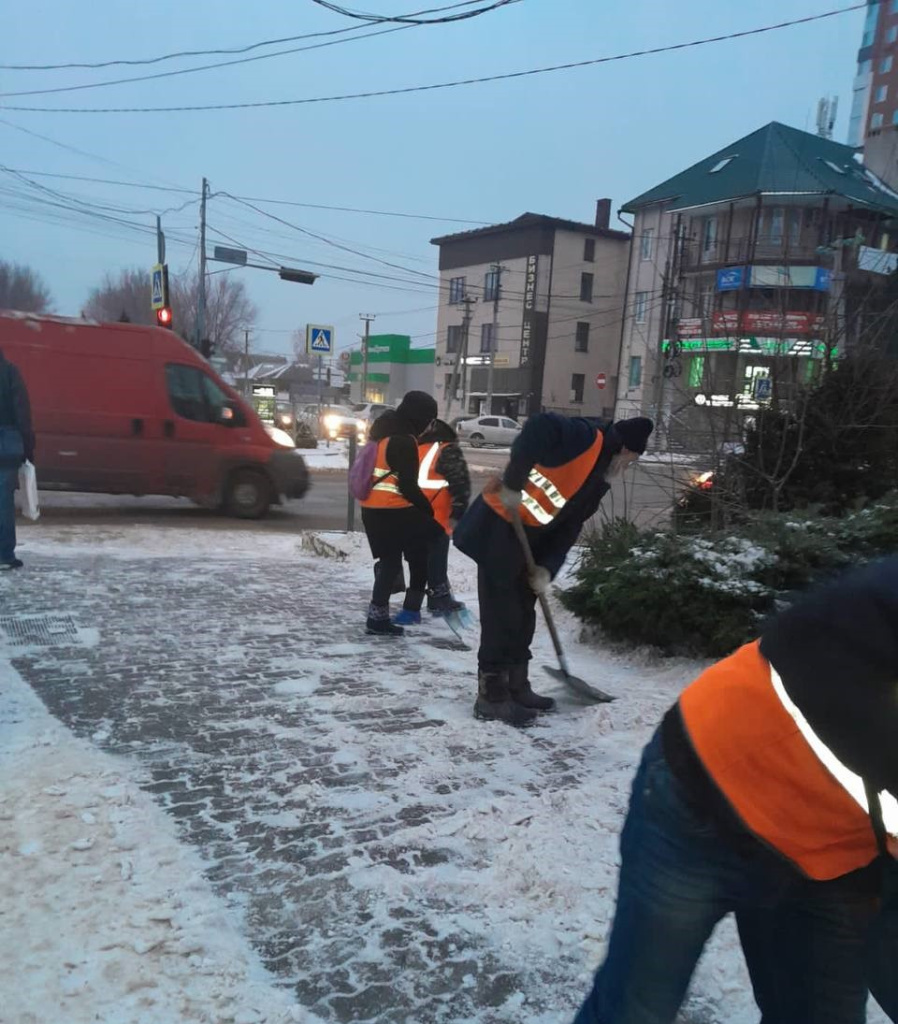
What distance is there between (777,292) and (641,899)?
19.9ft

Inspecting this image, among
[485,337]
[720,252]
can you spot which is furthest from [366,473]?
[485,337]

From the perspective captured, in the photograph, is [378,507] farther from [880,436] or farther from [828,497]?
[880,436]

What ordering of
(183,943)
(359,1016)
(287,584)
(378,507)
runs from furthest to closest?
(287,584)
(378,507)
(183,943)
(359,1016)

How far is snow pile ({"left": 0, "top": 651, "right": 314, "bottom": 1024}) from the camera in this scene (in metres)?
2.16

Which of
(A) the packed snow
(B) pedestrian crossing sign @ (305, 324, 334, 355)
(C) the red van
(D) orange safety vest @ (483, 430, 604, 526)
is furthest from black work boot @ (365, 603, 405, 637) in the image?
(B) pedestrian crossing sign @ (305, 324, 334, 355)

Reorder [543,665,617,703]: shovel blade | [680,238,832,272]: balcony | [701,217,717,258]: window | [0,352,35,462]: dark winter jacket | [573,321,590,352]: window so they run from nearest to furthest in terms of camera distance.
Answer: [543,665,617,703]: shovel blade < [0,352,35,462]: dark winter jacket < [680,238,832,272]: balcony < [701,217,717,258]: window < [573,321,590,352]: window

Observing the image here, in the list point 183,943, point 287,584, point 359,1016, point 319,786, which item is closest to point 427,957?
point 359,1016

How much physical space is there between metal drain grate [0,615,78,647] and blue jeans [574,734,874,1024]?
442 centimetres

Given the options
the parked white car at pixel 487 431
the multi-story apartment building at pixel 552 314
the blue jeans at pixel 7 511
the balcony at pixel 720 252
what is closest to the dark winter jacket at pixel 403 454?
the blue jeans at pixel 7 511

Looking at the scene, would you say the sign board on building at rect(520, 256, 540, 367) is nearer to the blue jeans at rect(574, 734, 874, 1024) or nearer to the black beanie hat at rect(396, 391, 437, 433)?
the black beanie hat at rect(396, 391, 437, 433)

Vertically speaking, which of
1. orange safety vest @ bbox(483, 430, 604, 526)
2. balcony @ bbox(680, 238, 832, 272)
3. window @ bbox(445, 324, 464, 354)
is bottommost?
orange safety vest @ bbox(483, 430, 604, 526)

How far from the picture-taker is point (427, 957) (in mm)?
2422

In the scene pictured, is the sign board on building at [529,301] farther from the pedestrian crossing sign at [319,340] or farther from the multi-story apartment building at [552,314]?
the pedestrian crossing sign at [319,340]

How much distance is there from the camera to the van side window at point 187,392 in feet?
35.6
